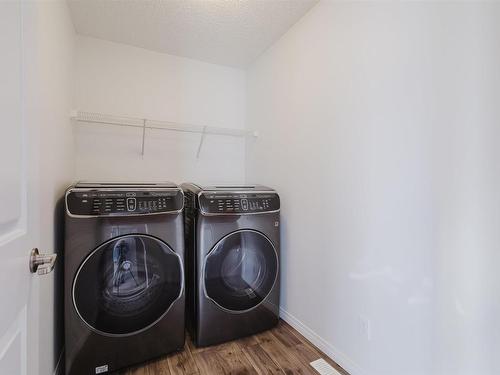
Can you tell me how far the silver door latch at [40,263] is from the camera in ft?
2.24

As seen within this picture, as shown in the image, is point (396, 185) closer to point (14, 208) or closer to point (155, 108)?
point (14, 208)

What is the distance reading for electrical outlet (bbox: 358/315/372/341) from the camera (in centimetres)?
133

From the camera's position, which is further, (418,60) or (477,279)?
(418,60)

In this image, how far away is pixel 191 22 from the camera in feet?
6.09

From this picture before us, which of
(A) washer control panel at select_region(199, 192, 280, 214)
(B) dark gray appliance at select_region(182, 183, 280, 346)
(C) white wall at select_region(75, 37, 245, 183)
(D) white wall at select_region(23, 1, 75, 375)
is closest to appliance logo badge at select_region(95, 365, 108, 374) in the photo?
(D) white wall at select_region(23, 1, 75, 375)

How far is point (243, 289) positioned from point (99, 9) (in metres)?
2.22

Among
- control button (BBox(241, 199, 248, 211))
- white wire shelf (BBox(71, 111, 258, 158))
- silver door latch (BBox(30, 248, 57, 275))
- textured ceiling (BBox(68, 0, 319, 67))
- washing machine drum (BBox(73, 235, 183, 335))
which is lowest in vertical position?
washing machine drum (BBox(73, 235, 183, 335))

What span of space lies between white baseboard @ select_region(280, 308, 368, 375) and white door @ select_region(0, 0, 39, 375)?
1501mm

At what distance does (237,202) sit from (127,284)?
84 centimetres

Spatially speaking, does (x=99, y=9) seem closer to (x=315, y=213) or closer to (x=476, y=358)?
(x=315, y=213)

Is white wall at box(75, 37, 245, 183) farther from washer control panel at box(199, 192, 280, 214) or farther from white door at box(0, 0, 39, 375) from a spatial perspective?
white door at box(0, 0, 39, 375)

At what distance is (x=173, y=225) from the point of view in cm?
156

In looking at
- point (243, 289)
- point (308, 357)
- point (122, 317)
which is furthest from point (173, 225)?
point (308, 357)

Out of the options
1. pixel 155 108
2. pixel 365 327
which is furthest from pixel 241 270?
pixel 155 108
